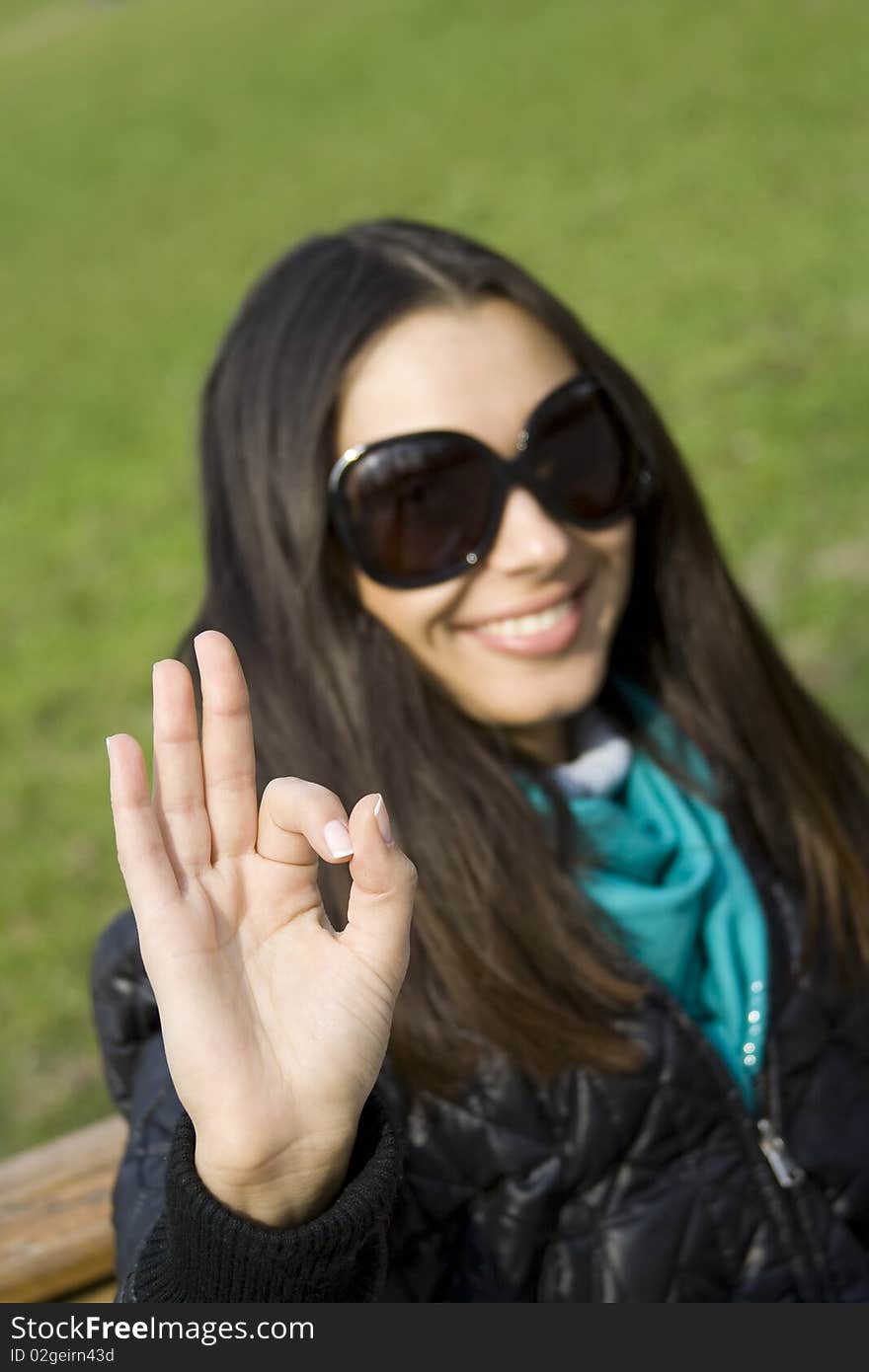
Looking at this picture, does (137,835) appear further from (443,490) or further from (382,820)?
(443,490)

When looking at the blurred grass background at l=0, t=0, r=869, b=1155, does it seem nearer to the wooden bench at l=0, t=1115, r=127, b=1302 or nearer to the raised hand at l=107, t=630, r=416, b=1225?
the wooden bench at l=0, t=1115, r=127, b=1302

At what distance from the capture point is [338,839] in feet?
3.92

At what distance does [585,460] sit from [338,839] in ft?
3.19

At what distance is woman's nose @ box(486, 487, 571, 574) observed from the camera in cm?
195

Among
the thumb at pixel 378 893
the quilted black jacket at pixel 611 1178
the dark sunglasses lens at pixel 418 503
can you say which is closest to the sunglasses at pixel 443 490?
the dark sunglasses lens at pixel 418 503

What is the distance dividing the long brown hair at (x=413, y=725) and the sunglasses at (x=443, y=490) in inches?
2.2

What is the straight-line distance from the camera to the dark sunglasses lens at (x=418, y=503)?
1889 mm

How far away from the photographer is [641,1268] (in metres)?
1.77

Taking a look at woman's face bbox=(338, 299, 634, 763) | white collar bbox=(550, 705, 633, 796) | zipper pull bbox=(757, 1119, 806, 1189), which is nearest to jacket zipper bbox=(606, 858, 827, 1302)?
zipper pull bbox=(757, 1119, 806, 1189)

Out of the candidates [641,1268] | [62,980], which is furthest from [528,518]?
[62,980]

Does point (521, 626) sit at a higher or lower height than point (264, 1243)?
higher

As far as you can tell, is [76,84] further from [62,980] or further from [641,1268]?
[641,1268]

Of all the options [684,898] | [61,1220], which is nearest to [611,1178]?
[684,898]

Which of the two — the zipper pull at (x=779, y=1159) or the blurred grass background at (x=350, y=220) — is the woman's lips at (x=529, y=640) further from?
the blurred grass background at (x=350, y=220)
